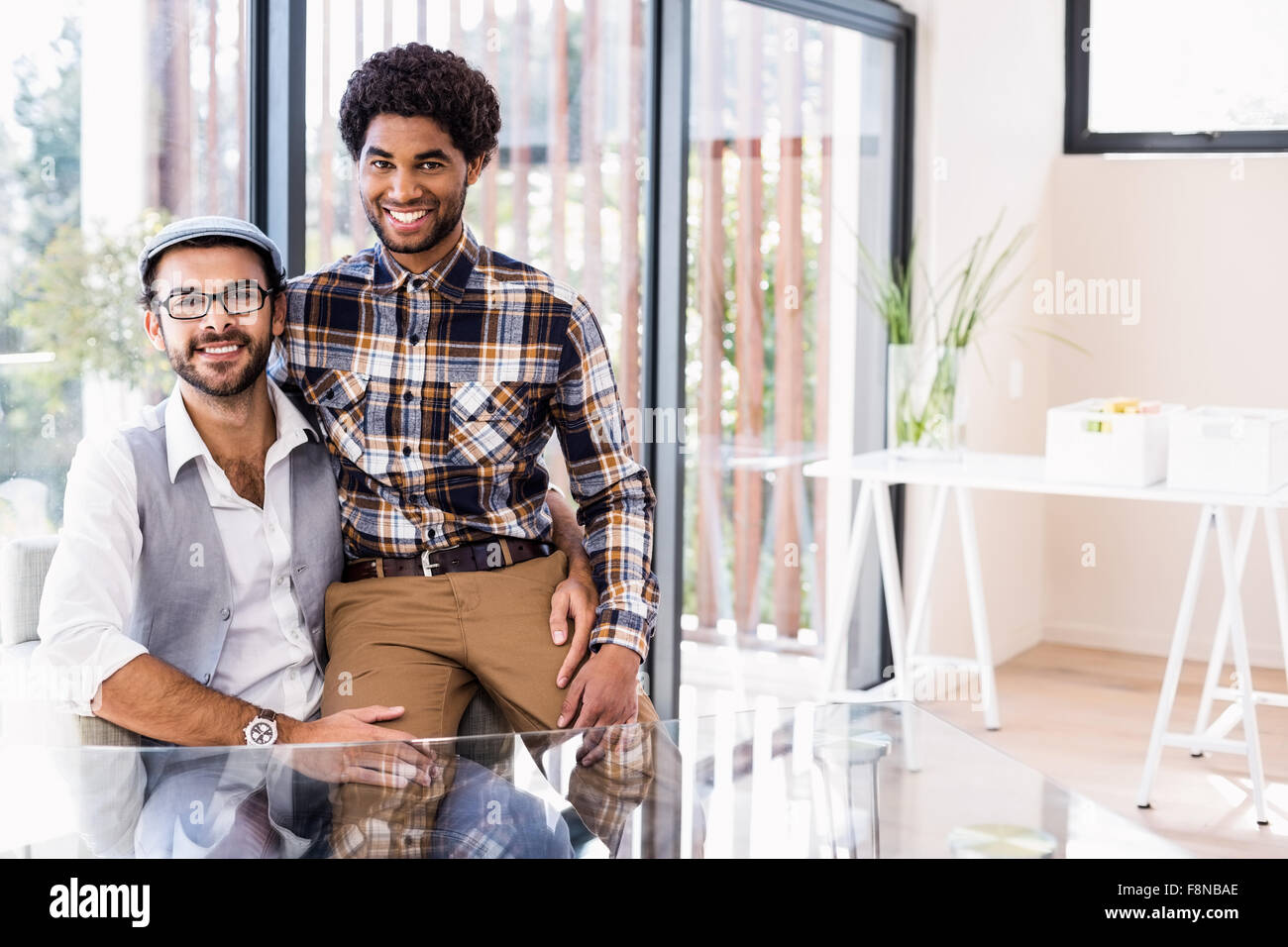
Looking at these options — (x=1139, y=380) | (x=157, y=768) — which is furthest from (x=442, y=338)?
(x=1139, y=380)

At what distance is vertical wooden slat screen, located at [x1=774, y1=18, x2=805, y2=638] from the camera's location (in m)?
3.56

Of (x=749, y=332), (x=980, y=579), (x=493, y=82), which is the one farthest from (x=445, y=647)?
(x=980, y=579)

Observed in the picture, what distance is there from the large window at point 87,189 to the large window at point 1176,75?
3.26 meters

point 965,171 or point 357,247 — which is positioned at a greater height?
point 965,171

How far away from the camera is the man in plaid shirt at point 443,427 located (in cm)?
187

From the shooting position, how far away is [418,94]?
1844mm

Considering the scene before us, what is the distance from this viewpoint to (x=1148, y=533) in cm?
456

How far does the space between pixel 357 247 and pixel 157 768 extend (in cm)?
140

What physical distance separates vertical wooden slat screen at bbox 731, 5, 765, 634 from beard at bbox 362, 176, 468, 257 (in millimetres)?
1622

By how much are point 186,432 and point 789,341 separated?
2129mm

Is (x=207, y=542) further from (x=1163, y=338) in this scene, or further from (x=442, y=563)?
(x=1163, y=338)

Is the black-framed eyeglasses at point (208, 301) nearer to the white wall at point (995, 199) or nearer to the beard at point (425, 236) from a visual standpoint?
the beard at point (425, 236)

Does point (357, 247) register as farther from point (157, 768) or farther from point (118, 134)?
point (157, 768)

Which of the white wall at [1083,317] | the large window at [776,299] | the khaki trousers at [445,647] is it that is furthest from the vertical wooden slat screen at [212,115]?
the white wall at [1083,317]
